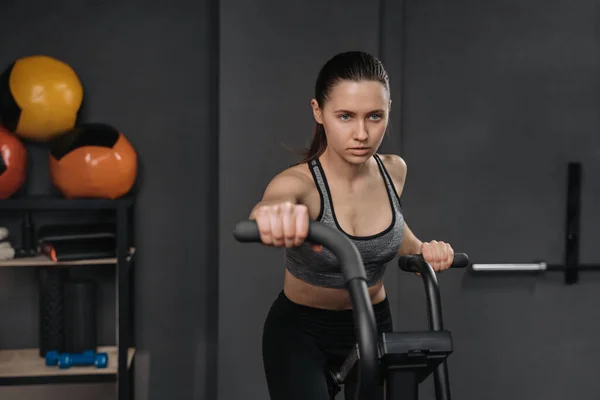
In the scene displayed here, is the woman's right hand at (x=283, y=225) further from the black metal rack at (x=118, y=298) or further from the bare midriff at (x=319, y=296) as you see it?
the black metal rack at (x=118, y=298)

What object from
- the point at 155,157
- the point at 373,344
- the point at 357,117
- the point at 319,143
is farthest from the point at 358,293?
the point at 155,157

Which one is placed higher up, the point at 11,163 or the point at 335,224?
the point at 11,163

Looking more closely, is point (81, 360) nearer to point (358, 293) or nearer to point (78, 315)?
point (78, 315)

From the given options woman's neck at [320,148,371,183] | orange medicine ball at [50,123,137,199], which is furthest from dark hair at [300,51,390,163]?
orange medicine ball at [50,123,137,199]

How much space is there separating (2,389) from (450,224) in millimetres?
2076

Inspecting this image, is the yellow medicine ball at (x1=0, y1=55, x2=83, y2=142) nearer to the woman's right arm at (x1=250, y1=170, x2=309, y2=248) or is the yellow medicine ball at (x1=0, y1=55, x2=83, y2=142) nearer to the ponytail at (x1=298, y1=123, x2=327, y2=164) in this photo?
the ponytail at (x1=298, y1=123, x2=327, y2=164)

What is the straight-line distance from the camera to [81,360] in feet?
8.81

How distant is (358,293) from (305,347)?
22.2 inches

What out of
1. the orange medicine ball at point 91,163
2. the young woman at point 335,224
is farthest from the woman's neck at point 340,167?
the orange medicine ball at point 91,163

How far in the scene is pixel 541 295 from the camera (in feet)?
10.1

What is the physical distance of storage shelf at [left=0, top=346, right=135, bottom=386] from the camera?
260cm

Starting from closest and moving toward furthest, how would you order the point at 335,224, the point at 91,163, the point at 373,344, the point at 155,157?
the point at 373,344 → the point at 335,224 → the point at 91,163 → the point at 155,157

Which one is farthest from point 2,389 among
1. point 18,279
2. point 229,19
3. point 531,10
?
point 531,10

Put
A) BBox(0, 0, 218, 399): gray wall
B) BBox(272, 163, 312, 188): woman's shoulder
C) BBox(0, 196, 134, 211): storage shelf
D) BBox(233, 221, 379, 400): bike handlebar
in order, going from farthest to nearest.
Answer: BBox(0, 0, 218, 399): gray wall
BBox(0, 196, 134, 211): storage shelf
BBox(272, 163, 312, 188): woman's shoulder
BBox(233, 221, 379, 400): bike handlebar
